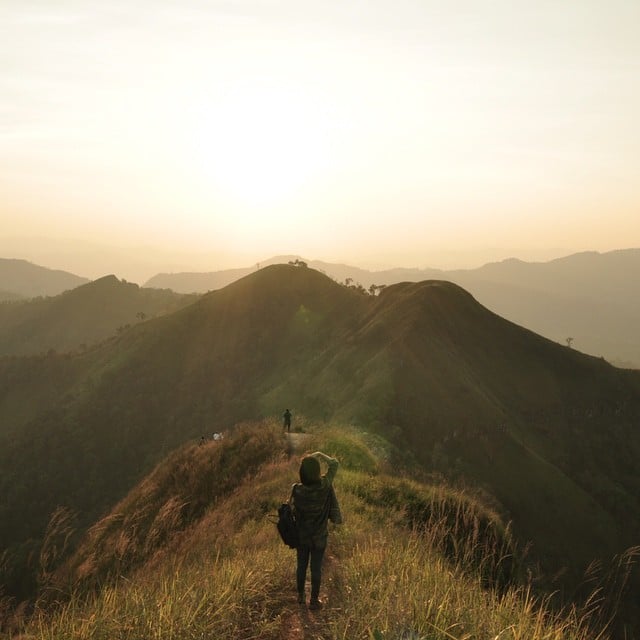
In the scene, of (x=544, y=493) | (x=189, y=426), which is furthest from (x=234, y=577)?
(x=189, y=426)

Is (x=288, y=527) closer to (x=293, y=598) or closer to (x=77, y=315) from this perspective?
(x=293, y=598)

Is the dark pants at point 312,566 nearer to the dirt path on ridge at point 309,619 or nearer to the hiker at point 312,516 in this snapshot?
the hiker at point 312,516

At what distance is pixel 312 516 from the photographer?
637 centimetres

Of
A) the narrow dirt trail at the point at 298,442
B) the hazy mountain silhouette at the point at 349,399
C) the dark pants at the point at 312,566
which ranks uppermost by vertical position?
the dark pants at the point at 312,566

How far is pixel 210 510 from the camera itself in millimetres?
13898

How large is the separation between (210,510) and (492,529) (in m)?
7.93

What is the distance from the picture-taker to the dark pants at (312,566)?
6.15m

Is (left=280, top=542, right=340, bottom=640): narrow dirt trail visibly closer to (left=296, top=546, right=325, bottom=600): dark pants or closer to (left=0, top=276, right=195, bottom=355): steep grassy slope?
(left=296, top=546, right=325, bottom=600): dark pants

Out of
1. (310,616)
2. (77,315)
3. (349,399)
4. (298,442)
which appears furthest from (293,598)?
(77,315)

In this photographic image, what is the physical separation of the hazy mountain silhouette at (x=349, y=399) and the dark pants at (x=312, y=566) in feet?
86.4

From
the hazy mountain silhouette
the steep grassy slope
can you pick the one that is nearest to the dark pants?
the hazy mountain silhouette

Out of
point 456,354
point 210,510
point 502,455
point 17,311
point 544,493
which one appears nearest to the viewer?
point 210,510

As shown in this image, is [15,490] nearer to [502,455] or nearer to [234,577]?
[502,455]

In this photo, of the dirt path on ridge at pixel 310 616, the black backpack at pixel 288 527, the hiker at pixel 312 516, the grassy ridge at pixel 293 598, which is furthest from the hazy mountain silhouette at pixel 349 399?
the black backpack at pixel 288 527
